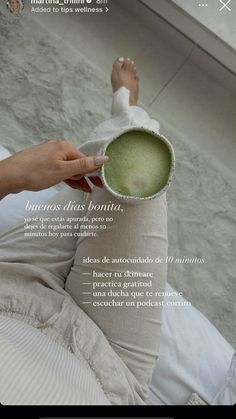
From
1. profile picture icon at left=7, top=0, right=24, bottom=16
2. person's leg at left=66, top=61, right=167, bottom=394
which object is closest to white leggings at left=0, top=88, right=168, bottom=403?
person's leg at left=66, top=61, right=167, bottom=394

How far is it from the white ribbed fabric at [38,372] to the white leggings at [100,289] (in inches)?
0.9

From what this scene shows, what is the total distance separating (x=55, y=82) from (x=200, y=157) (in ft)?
0.74

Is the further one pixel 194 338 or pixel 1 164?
pixel 194 338

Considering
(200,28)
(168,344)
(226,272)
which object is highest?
(200,28)

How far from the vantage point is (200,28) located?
22.9 inches

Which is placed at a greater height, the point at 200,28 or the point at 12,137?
the point at 200,28

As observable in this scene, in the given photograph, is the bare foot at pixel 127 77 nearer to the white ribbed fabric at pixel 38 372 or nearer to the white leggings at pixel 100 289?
the white leggings at pixel 100 289

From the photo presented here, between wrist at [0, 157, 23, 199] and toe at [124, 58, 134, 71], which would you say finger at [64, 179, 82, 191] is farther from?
toe at [124, 58, 134, 71]

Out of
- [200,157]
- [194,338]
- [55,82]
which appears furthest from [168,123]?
[194,338]

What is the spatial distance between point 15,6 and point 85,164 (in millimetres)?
208

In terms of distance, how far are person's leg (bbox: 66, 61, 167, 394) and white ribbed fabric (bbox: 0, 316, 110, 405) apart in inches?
2.4

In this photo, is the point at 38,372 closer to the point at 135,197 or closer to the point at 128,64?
the point at 135,197

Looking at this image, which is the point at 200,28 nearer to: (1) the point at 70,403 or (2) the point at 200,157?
(2) the point at 200,157

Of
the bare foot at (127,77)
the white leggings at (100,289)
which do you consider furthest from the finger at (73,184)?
the bare foot at (127,77)
